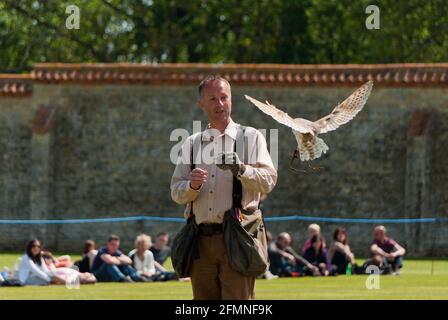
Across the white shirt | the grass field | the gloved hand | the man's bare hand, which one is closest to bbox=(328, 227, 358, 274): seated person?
the grass field

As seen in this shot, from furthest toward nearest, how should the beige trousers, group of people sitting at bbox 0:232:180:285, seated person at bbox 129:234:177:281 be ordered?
seated person at bbox 129:234:177:281, group of people sitting at bbox 0:232:180:285, the beige trousers

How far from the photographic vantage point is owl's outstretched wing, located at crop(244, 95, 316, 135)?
30.8 ft

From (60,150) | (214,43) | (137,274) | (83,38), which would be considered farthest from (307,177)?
(83,38)

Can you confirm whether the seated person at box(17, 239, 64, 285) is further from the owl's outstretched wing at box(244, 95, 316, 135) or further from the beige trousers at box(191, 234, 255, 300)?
the beige trousers at box(191, 234, 255, 300)

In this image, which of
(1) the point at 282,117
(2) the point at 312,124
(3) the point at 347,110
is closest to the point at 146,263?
(3) the point at 347,110

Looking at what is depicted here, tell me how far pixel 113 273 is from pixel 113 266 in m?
0.11

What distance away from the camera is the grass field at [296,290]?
57.5ft

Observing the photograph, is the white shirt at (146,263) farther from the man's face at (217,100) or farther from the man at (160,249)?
the man's face at (217,100)

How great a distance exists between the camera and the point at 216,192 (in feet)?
29.5

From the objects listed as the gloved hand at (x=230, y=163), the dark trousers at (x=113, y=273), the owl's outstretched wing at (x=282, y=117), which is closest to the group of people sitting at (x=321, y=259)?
the dark trousers at (x=113, y=273)

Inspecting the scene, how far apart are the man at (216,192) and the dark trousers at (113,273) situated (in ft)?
42.3

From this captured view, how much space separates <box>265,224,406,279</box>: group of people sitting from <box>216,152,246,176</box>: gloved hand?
1427 cm

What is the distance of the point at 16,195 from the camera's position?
105 ft
